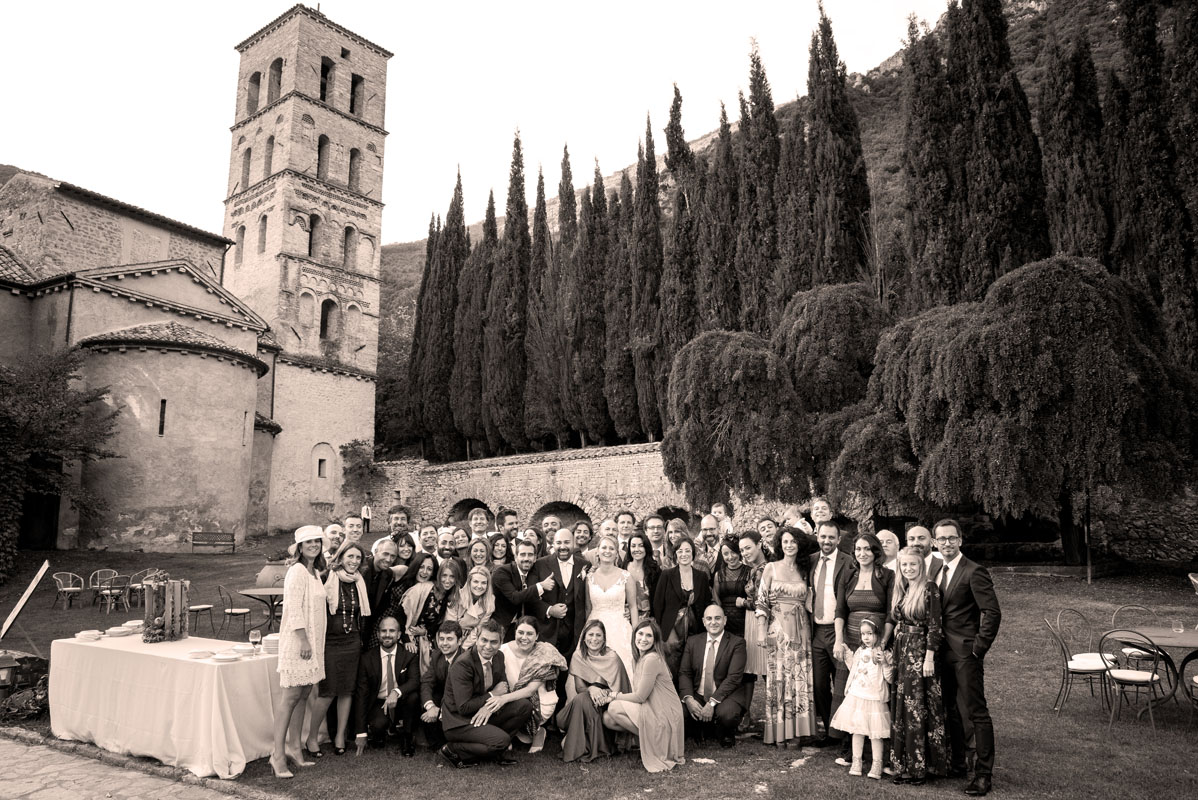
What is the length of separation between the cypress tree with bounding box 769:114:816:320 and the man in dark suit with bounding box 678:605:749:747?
14407 millimetres

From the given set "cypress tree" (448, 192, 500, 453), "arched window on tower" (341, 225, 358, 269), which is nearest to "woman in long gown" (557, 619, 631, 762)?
"cypress tree" (448, 192, 500, 453)

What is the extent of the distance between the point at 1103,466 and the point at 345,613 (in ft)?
34.5

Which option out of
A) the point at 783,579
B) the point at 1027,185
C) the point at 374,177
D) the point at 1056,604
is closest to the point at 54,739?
the point at 783,579

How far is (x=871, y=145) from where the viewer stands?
36562 mm

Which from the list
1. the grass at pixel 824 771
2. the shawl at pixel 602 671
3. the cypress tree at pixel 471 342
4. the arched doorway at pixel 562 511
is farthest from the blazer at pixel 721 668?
the cypress tree at pixel 471 342

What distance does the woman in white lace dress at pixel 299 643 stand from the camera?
5.21 metres

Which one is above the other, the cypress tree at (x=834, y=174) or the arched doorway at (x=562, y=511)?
the cypress tree at (x=834, y=174)

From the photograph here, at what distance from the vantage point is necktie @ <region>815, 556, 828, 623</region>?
5801 millimetres

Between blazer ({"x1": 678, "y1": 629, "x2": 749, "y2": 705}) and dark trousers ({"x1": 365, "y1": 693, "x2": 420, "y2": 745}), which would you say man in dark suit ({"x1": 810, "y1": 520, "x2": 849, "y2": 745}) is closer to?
blazer ({"x1": 678, "y1": 629, "x2": 749, "y2": 705})

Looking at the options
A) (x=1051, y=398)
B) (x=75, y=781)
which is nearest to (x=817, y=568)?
(x=75, y=781)

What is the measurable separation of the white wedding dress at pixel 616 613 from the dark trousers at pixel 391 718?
155cm

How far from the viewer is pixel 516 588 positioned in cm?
630

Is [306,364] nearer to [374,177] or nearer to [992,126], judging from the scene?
[374,177]

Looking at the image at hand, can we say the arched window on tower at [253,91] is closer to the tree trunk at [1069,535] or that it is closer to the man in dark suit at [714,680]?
the tree trunk at [1069,535]
